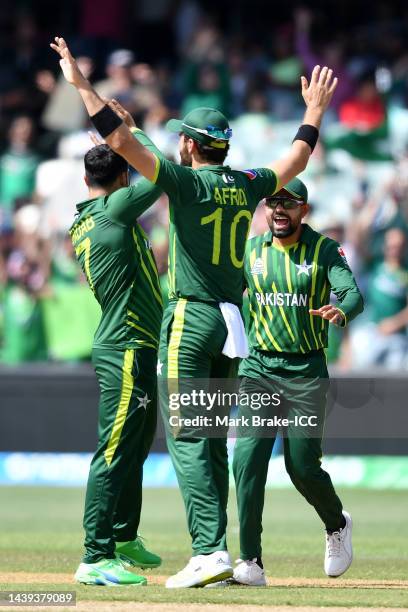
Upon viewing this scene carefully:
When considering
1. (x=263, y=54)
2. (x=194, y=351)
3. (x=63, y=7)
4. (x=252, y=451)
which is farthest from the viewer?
(x=63, y=7)

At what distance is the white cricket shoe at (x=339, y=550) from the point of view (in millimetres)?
7844

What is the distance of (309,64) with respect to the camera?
17.0m

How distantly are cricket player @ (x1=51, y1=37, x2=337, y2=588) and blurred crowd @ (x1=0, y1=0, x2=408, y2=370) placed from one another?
6.38m

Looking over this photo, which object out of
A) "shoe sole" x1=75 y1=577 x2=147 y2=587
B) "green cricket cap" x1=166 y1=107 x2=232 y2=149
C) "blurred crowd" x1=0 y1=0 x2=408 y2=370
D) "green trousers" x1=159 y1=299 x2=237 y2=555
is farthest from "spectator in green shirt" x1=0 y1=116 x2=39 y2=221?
"shoe sole" x1=75 y1=577 x2=147 y2=587

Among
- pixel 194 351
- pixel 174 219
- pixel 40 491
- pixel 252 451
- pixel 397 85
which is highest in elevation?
pixel 397 85

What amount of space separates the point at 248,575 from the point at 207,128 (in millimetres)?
2313

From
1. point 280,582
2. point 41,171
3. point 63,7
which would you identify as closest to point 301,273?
point 280,582

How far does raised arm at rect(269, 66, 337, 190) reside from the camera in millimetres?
7344

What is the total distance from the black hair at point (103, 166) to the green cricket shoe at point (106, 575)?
1988 mm

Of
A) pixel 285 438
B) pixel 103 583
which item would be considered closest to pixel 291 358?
pixel 285 438

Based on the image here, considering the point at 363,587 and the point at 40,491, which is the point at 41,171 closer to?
the point at 40,491

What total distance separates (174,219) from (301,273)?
37.0 inches

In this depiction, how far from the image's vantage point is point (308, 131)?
7.38 m

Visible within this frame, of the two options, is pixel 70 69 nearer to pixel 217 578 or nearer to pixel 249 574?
pixel 217 578
